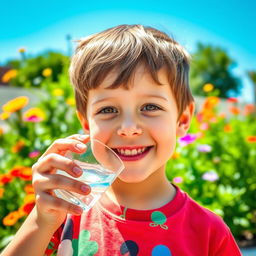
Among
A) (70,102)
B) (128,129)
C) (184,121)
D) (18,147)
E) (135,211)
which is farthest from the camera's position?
(70,102)

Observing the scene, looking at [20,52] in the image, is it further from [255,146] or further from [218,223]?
[218,223]

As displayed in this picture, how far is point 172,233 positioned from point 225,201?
178 cm

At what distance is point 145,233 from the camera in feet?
4.17

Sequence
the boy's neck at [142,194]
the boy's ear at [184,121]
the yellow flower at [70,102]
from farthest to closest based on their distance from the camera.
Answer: the yellow flower at [70,102], the boy's ear at [184,121], the boy's neck at [142,194]

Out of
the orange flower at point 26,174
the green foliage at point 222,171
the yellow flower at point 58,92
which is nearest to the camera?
the orange flower at point 26,174

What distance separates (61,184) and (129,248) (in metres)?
0.37

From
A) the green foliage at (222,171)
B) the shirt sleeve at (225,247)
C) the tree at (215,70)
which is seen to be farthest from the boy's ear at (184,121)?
the tree at (215,70)

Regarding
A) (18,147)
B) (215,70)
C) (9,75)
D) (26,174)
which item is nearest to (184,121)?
(26,174)

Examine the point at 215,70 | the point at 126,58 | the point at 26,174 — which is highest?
the point at 126,58

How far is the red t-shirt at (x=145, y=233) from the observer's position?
1.25 meters

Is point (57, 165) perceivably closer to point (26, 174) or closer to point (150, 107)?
point (150, 107)

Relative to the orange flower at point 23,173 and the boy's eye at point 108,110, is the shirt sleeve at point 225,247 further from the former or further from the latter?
the orange flower at point 23,173

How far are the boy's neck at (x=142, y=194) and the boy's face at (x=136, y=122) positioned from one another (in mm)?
137

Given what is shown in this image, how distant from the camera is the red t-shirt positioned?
4.09 feet
